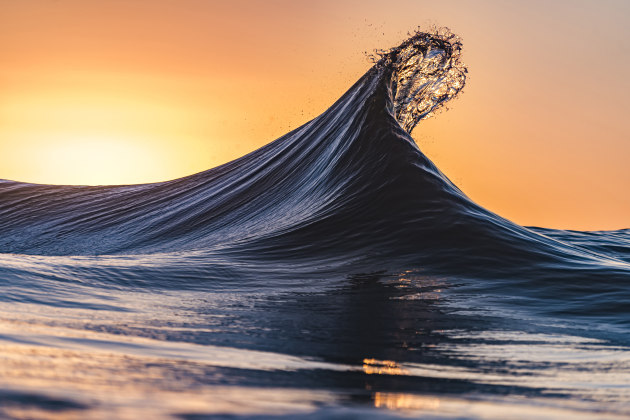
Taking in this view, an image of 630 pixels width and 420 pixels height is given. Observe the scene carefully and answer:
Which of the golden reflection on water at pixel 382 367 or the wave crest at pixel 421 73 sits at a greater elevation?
the wave crest at pixel 421 73

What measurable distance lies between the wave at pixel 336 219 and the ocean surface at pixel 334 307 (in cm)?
4

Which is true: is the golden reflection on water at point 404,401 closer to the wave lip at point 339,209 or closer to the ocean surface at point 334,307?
the ocean surface at point 334,307

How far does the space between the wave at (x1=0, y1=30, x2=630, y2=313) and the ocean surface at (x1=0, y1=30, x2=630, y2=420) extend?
0.13 feet

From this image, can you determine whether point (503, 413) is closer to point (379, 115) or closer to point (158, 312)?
point (158, 312)

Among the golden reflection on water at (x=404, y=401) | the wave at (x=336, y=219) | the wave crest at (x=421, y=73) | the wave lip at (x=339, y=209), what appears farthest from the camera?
the wave crest at (x=421, y=73)

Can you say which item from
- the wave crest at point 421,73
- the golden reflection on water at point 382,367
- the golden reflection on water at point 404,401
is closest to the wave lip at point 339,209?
the wave crest at point 421,73

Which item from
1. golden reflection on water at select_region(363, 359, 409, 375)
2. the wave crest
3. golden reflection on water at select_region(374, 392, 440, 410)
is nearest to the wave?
the wave crest

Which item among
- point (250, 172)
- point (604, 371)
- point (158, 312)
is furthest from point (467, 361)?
point (250, 172)

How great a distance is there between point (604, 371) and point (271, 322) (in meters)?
1.79

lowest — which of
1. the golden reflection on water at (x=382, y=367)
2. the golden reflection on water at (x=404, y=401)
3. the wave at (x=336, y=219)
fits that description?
the golden reflection on water at (x=404, y=401)

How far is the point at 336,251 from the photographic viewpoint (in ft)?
23.9

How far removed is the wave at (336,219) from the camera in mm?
6289

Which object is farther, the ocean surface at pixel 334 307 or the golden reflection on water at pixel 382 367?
the golden reflection on water at pixel 382 367

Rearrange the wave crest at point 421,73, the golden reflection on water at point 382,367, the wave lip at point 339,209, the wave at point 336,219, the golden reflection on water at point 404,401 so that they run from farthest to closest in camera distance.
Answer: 1. the wave crest at point 421,73
2. the wave lip at point 339,209
3. the wave at point 336,219
4. the golden reflection on water at point 382,367
5. the golden reflection on water at point 404,401
